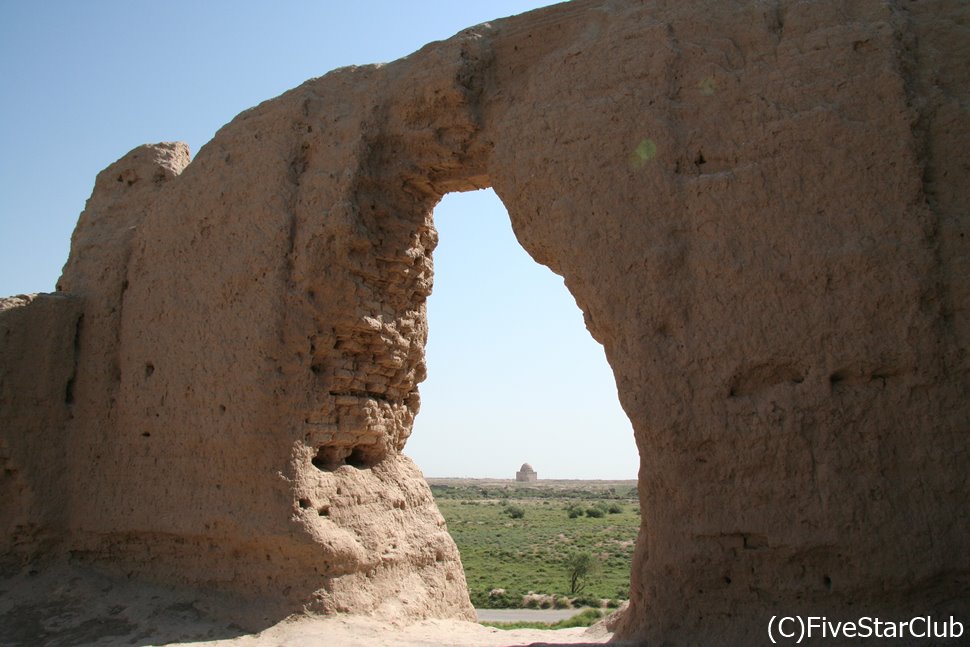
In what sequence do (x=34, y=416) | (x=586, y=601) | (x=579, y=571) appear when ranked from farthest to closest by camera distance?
(x=579, y=571), (x=586, y=601), (x=34, y=416)

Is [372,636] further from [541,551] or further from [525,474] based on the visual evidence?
[525,474]

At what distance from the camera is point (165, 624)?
569 cm

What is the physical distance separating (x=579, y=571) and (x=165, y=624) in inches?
367

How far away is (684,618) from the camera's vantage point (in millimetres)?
4406

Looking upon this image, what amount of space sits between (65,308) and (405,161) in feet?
11.0

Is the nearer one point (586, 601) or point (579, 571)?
point (586, 601)

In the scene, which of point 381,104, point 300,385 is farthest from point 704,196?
point 300,385

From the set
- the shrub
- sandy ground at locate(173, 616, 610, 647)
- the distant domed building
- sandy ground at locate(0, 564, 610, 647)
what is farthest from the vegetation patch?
the distant domed building

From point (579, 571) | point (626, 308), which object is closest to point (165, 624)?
point (626, 308)

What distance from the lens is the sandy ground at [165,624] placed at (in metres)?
5.38

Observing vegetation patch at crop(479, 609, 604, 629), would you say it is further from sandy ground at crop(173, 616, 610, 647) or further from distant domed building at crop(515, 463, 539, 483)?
distant domed building at crop(515, 463, 539, 483)

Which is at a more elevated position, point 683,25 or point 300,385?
point 683,25

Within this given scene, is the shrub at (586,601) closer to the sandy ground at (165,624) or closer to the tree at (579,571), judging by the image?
the tree at (579,571)

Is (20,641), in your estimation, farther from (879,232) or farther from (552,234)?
(879,232)
